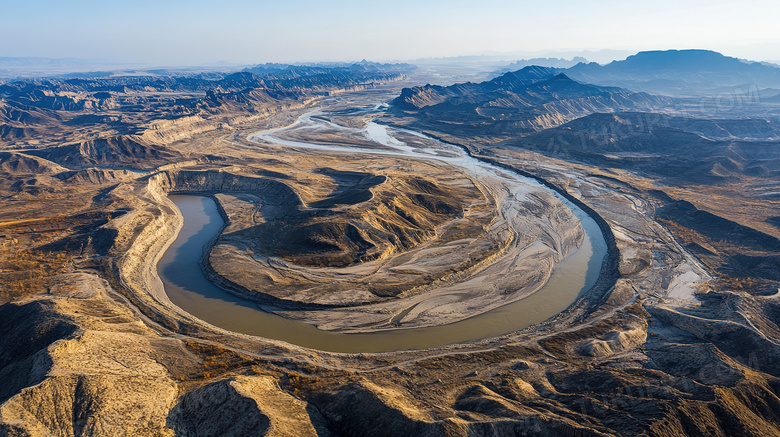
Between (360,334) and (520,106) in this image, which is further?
(520,106)

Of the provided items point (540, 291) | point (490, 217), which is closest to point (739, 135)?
point (490, 217)

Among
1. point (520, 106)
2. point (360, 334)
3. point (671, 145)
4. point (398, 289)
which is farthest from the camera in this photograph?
point (520, 106)

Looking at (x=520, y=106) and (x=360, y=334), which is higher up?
(x=520, y=106)

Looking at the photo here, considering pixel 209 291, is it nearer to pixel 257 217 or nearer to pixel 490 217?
pixel 257 217

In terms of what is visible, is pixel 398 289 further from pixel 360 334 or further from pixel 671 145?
pixel 671 145

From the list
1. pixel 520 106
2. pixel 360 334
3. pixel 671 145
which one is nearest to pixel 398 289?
pixel 360 334

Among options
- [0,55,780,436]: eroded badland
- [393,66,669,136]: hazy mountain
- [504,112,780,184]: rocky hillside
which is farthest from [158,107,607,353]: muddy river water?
[393,66,669,136]: hazy mountain

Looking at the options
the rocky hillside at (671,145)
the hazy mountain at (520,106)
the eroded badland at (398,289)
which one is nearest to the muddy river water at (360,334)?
the eroded badland at (398,289)

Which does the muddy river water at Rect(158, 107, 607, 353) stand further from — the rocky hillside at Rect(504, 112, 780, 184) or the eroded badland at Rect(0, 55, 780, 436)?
the rocky hillside at Rect(504, 112, 780, 184)

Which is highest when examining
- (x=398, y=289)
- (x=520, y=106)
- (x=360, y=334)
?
(x=520, y=106)
